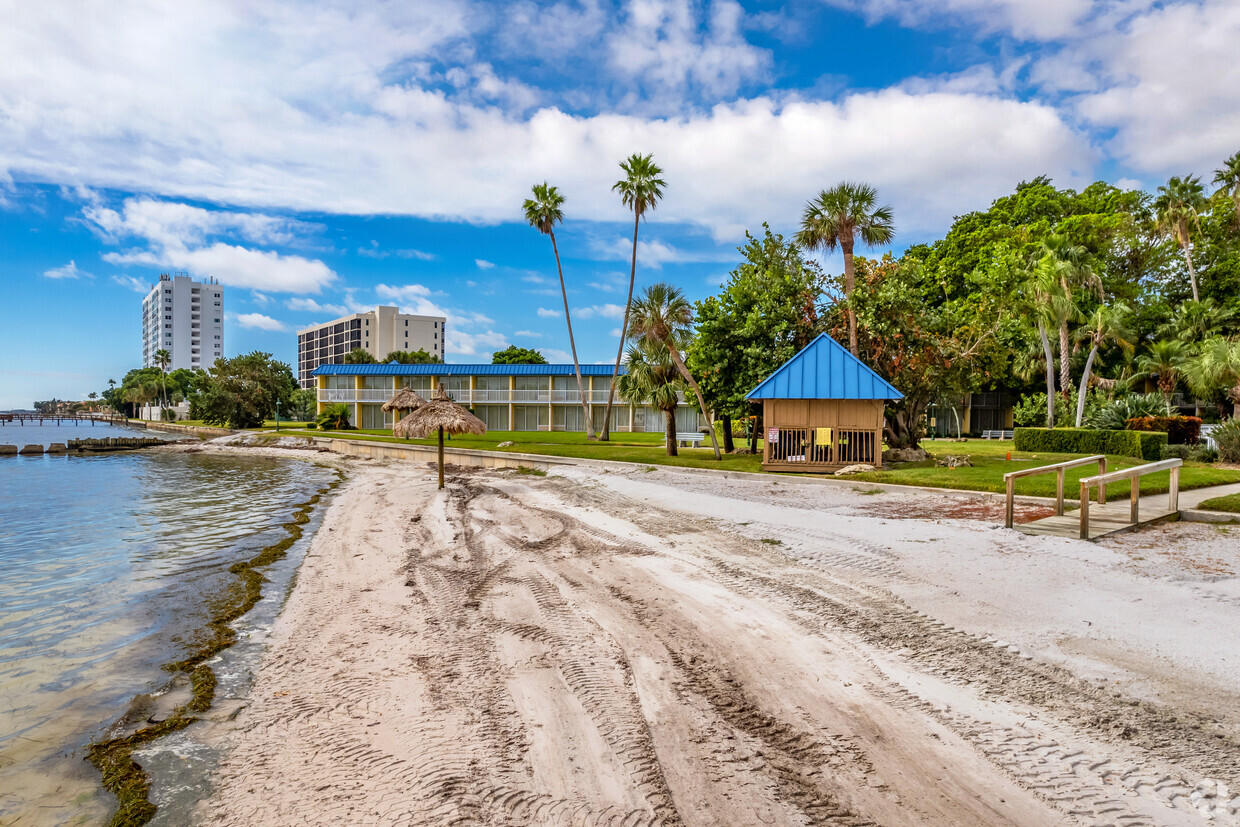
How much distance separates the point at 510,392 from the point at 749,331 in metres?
32.2

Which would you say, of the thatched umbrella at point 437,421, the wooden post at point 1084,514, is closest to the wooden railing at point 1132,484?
the wooden post at point 1084,514

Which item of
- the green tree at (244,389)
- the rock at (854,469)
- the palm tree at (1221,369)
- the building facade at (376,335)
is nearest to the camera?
the rock at (854,469)

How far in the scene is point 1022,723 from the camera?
4.21 meters

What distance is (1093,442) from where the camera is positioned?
872 inches

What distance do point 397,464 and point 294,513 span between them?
518 inches

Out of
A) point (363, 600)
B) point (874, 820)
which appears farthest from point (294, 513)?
point (874, 820)

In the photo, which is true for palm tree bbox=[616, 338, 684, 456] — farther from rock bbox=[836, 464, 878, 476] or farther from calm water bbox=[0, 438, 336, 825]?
→ calm water bbox=[0, 438, 336, 825]

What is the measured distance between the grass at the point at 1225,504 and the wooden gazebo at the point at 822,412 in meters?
8.62

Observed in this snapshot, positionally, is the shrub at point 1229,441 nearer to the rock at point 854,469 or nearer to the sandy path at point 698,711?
the rock at point 854,469

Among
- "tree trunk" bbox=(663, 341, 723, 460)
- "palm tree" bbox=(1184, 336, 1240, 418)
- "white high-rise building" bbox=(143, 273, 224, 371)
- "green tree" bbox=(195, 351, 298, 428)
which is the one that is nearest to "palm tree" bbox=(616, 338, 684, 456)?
"tree trunk" bbox=(663, 341, 723, 460)

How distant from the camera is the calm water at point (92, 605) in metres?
4.37

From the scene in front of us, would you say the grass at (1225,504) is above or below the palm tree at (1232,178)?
below

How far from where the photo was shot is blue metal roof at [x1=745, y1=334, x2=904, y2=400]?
63.2 ft

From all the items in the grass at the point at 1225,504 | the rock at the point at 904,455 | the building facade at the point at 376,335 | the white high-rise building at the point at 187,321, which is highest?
the white high-rise building at the point at 187,321
